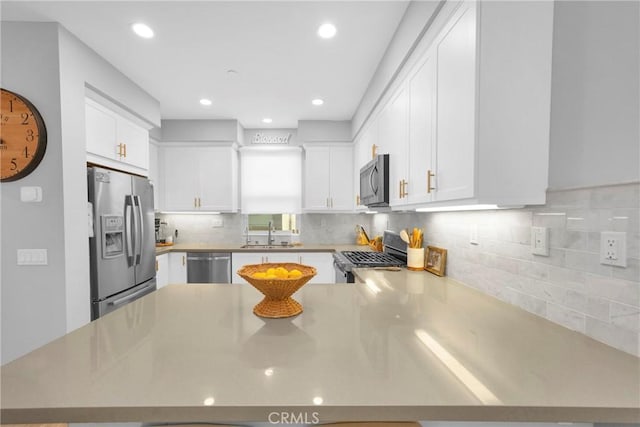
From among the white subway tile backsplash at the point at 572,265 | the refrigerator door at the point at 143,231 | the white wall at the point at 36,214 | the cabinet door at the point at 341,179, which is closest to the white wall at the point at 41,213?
the white wall at the point at 36,214

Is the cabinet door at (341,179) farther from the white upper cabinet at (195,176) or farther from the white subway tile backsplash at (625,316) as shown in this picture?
the white subway tile backsplash at (625,316)

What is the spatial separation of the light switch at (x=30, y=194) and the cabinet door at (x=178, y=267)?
190 cm

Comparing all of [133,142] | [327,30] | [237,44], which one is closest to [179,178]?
[133,142]

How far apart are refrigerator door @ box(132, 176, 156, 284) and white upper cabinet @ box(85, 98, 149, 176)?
25 centimetres

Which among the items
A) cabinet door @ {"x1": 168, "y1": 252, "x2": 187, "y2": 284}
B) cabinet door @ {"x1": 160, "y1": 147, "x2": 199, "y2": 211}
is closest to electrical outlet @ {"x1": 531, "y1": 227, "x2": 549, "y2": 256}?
cabinet door @ {"x1": 168, "y1": 252, "x2": 187, "y2": 284}

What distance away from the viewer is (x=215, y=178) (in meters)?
4.14

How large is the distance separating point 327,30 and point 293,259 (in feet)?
8.79

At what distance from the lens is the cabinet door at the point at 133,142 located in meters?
2.83

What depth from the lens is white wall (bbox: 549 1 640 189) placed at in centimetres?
96

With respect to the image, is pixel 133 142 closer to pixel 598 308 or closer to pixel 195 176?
pixel 195 176

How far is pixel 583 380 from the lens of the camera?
766mm

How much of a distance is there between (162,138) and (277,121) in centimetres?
160

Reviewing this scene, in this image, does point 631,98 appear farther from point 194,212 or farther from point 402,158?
point 194,212

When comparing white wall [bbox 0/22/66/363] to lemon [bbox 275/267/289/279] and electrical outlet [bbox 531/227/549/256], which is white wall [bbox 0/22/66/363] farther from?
electrical outlet [bbox 531/227/549/256]
